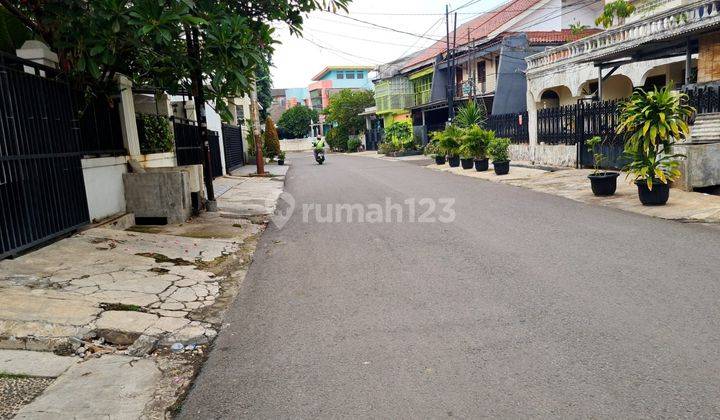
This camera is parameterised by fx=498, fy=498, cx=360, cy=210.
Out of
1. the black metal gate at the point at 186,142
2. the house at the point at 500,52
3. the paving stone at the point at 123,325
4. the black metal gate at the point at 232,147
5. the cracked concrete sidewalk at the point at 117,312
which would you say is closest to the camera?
the cracked concrete sidewalk at the point at 117,312

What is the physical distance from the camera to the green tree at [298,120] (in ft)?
240

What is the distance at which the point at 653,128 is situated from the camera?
31.6 feet

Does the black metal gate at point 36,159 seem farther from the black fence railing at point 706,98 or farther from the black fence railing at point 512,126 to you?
the black fence railing at point 512,126

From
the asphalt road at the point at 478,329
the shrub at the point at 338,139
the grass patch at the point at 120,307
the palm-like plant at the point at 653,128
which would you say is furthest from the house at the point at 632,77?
the shrub at the point at 338,139

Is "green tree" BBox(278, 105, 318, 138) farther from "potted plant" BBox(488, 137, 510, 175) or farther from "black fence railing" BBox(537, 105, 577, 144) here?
"potted plant" BBox(488, 137, 510, 175)

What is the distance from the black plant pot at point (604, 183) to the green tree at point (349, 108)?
1782 inches

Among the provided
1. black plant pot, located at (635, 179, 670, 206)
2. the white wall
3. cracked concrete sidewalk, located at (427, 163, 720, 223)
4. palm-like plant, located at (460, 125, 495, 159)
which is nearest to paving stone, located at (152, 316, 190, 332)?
the white wall

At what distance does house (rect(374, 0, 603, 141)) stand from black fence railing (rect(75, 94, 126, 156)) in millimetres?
24335

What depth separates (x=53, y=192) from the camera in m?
6.90

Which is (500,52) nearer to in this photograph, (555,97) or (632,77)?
(555,97)

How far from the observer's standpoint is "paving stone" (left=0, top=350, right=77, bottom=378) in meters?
3.66

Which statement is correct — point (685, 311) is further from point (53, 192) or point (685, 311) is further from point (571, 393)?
point (53, 192)

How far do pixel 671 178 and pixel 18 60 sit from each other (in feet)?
37.0

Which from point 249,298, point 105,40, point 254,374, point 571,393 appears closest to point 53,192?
point 105,40
